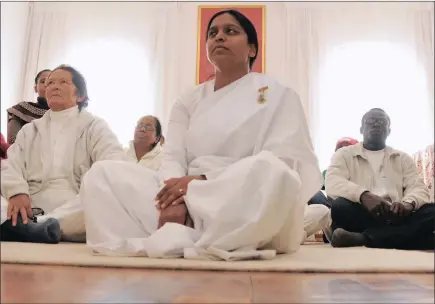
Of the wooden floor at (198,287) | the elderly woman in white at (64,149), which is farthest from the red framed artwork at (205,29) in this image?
the wooden floor at (198,287)

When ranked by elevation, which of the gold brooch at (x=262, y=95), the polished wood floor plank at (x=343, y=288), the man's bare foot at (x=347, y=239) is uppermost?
the gold brooch at (x=262, y=95)

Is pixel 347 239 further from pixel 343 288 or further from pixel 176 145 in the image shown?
pixel 343 288

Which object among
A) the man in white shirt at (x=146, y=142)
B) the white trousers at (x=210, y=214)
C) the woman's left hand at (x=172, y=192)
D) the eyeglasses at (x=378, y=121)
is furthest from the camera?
the man in white shirt at (x=146, y=142)

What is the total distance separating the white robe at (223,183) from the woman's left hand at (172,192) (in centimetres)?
3

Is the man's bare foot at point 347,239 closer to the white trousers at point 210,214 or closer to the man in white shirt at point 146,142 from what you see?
the white trousers at point 210,214

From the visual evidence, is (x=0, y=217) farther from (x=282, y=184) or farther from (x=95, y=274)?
(x=282, y=184)

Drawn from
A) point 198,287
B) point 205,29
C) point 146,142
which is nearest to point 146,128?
point 146,142

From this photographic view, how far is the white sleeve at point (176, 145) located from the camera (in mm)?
1515

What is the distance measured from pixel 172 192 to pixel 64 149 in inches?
31.0

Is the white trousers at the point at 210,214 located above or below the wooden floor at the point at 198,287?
above

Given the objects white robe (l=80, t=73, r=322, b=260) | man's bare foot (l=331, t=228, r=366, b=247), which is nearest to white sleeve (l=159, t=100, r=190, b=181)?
white robe (l=80, t=73, r=322, b=260)

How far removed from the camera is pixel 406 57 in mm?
4801

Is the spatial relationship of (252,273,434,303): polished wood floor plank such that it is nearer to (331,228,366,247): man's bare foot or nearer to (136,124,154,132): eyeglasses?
(331,228,366,247): man's bare foot

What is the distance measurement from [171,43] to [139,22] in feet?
1.28
